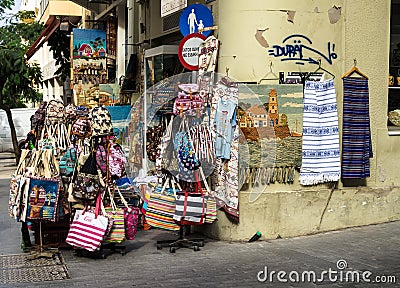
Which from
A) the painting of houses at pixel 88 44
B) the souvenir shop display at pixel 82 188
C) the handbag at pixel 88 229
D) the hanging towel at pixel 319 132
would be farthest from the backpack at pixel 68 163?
the painting of houses at pixel 88 44

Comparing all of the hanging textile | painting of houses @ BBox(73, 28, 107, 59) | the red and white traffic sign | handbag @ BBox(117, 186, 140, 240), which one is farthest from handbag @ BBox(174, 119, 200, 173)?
painting of houses @ BBox(73, 28, 107, 59)

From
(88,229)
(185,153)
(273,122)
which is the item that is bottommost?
(88,229)

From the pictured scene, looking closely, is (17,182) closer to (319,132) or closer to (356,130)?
(319,132)

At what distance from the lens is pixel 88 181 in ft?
26.7

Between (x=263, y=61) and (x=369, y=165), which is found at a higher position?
(x=263, y=61)

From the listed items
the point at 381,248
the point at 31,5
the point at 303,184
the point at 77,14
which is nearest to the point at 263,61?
the point at 303,184

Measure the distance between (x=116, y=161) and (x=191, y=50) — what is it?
7.46ft

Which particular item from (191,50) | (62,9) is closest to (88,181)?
(191,50)

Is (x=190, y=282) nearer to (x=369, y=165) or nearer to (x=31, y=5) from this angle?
(x=369, y=165)

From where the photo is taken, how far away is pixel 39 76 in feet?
73.0

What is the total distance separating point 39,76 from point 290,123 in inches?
578

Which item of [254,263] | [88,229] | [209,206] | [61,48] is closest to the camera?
[254,263]

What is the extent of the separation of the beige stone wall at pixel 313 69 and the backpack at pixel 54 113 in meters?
2.33

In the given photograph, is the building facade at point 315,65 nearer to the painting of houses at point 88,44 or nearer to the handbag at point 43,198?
the handbag at point 43,198
